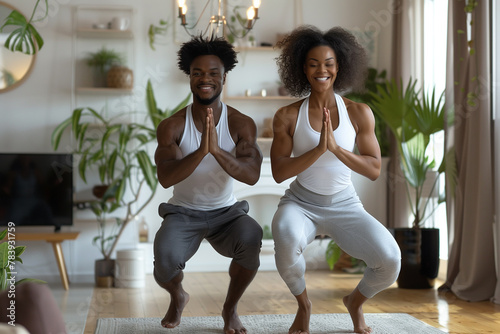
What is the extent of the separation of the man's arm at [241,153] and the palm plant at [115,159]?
5.87 ft

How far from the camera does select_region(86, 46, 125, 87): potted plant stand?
5.23 metres

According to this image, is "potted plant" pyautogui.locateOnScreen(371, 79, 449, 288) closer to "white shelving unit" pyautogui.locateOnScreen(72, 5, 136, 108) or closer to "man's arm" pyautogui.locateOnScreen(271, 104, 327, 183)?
"man's arm" pyautogui.locateOnScreen(271, 104, 327, 183)

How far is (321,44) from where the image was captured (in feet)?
10.0

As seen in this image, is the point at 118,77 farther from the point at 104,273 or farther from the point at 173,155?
the point at 173,155

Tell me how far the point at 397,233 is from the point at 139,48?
2569 mm

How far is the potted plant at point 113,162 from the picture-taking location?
4793mm

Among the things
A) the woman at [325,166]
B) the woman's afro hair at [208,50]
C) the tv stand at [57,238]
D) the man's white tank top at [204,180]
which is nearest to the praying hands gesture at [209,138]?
the man's white tank top at [204,180]

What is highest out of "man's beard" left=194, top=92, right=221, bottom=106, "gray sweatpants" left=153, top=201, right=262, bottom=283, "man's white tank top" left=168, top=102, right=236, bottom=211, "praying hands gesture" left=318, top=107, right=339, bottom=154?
"man's beard" left=194, top=92, right=221, bottom=106

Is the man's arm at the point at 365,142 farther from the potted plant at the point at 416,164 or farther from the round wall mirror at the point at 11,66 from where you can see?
the round wall mirror at the point at 11,66

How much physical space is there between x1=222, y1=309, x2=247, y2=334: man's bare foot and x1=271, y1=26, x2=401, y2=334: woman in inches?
9.4

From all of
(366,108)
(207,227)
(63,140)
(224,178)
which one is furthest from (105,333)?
(63,140)

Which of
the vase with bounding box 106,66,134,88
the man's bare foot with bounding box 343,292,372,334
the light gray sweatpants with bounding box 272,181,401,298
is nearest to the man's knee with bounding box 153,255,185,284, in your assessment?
the light gray sweatpants with bounding box 272,181,401,298

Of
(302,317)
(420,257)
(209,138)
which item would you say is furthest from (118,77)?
(302,317)

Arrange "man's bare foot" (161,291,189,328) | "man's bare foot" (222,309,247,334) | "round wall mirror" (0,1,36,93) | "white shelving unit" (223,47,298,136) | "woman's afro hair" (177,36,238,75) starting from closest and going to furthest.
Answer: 1. "man's bare foot" (222,309,247,334)
2. "man's bare foot" (161,291,189,328)
3. "woman's afro hair" (177,36,238,75)
4. "round wall mirror" (0,1,36,93)
5. "white shelving unit" (223,47,298,136)
